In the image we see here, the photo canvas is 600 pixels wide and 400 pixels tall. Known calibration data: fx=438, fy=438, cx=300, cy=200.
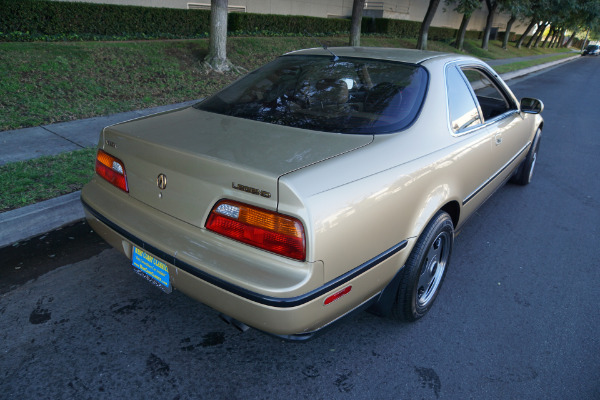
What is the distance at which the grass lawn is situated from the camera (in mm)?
4285

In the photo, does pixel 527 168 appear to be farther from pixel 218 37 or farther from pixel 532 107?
pixel 218 37

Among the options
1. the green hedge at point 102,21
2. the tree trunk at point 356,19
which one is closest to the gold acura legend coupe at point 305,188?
the green hedge at point 102,21

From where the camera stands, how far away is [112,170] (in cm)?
252

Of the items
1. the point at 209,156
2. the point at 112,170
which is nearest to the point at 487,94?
the point at 209,156

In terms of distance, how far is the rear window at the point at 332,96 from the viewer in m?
2.50

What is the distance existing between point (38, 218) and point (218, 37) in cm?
693

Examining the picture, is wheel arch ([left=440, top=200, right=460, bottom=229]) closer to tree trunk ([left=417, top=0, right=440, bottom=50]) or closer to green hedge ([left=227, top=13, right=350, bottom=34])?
green hedge ([left=227, top=13, right=350, bottom=34])

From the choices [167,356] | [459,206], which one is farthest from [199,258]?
[459,206]

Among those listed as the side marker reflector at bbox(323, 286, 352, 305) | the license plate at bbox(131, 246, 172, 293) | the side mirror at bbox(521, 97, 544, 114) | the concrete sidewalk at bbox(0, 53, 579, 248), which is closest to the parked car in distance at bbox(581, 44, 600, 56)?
the concrete sidewalk at bbox(0, 53, 579, 248)

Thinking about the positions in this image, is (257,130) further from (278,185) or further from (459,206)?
(459,206)

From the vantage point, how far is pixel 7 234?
3.37 meters

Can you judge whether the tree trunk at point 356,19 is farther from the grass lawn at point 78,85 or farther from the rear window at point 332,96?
the rear window at point 332,96

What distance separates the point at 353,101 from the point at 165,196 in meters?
1.28

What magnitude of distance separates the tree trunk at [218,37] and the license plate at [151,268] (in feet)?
26.4
